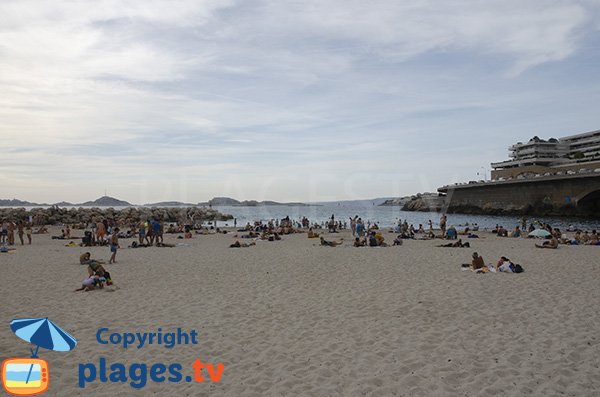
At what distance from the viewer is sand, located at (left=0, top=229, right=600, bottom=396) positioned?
5.38 meters

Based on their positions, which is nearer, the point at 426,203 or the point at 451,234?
the point at 451,234

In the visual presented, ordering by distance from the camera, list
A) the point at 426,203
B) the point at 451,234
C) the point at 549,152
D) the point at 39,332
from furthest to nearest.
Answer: the point at 426,203 < the point at 549,152 < the point at 451,234 < the point at 39,332

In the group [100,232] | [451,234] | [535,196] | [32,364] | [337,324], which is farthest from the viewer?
[535,196]

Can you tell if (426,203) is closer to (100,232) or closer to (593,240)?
(593,240)

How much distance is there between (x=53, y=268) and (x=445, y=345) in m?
12.9

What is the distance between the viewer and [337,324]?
7855mm

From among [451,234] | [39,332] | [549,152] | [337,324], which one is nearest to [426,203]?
[549,152]

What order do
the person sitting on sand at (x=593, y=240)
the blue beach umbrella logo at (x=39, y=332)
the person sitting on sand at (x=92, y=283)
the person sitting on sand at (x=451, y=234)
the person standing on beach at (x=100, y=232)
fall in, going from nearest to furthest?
the blue beach umbrella logo at (x=39, y=332) → the person sitting on sand at (x=92, y=283) → the person sitting on sand at (x=593, y=240) → the person standing on beach at (x=100, y=232) → the person sitting on sand at (x=451, y=234)

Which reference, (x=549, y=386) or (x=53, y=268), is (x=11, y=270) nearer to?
(x=53, y=268)

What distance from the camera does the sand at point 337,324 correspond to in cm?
538

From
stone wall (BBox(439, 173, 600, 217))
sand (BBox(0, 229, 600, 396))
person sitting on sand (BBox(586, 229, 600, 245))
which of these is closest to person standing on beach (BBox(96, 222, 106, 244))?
sand (BBox(0, 229, 600, 396))

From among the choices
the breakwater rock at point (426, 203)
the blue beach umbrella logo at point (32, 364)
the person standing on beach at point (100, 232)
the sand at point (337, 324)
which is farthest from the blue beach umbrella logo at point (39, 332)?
the breakwater rock at point (426, 203)

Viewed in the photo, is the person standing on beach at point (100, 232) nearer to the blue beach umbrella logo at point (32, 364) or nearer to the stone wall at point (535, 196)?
the blue beach umbrella logo at point (32, 364)

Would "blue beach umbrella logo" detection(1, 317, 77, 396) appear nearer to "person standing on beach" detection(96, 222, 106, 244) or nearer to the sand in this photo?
the sand
